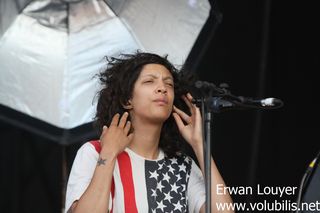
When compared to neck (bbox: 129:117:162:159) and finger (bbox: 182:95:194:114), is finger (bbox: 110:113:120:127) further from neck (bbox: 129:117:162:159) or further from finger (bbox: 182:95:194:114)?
finger (bbox: 182:95:194:114)

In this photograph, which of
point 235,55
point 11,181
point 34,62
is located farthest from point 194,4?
point 11,181

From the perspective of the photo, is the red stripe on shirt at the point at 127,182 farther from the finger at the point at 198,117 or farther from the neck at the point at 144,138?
the finger at the point at 198,117

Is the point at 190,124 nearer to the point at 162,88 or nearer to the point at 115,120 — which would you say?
the point at 162,88

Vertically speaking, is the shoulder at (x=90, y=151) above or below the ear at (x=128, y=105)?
below

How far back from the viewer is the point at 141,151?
2.78 m

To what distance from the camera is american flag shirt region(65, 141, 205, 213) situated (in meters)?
2.56

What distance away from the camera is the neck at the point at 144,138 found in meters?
2.77

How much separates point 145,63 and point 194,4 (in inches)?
36.7

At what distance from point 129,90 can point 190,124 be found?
33 cm

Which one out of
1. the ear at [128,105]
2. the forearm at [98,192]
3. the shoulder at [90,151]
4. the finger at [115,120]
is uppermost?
the ear at [128,105]

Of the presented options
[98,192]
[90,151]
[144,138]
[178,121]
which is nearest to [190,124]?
[178,121]

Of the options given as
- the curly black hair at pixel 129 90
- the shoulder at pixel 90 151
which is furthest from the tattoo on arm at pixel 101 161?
the curly black hair at pixel 129 90

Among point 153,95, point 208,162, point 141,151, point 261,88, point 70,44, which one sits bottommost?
point 208,162

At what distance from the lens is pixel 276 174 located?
3.66m
